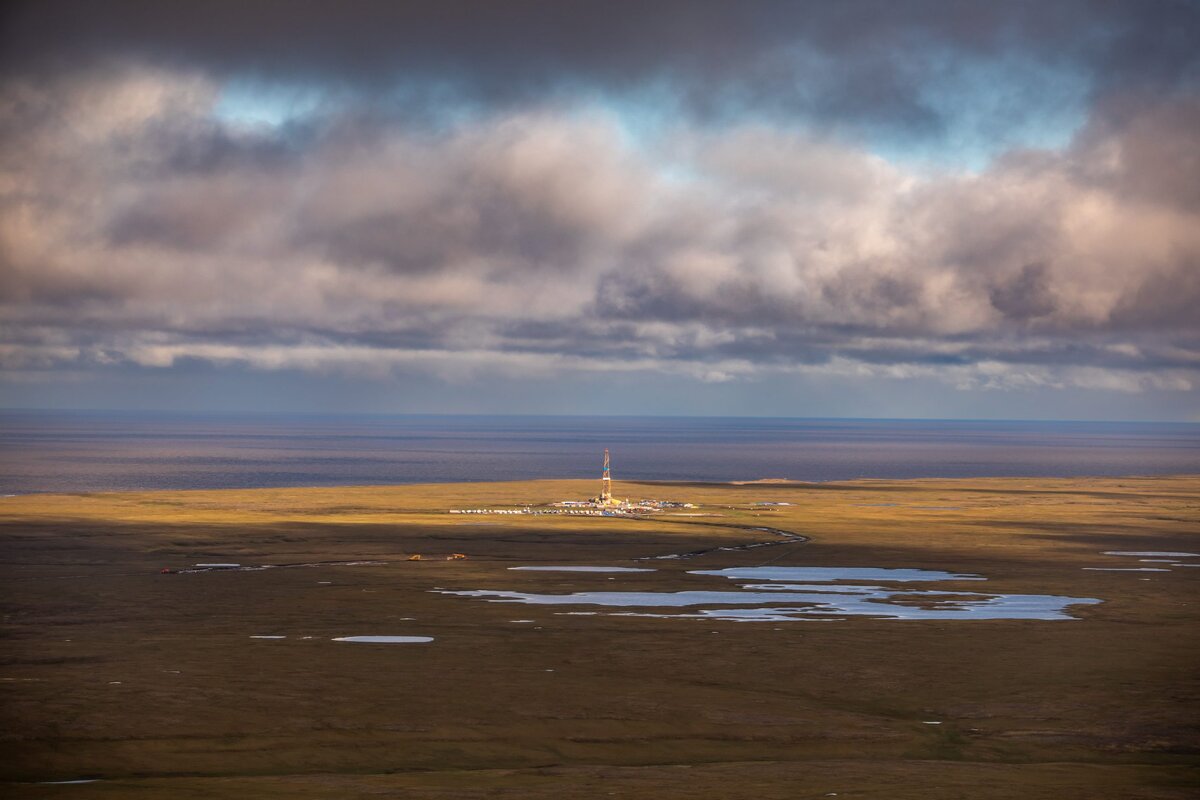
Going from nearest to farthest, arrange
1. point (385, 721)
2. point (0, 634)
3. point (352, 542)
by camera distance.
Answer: point (385, 721) → point (0, 634) → point (352, 542)

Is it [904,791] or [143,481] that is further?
[143,481]

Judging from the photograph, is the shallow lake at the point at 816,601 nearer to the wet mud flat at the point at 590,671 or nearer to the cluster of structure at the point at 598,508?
the wet mud flat at the point at 590,671

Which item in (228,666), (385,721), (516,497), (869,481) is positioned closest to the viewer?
(385,721)

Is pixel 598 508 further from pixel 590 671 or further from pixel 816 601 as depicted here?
pixel 590 671

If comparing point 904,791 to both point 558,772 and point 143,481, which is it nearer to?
point 558,772

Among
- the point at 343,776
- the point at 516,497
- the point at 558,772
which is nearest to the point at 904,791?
the point at 558,772

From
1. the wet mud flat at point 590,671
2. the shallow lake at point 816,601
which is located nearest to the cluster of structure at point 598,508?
the wet mud flat at point 590,671

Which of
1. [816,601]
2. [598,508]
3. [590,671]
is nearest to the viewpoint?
[590,671]

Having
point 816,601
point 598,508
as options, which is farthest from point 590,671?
point 598,508
